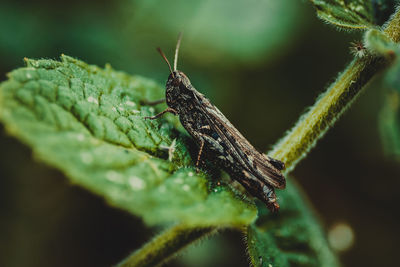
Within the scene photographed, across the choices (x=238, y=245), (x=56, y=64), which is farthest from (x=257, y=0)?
(x=56, y=64)

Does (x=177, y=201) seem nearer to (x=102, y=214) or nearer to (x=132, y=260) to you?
(x=132, y=260)

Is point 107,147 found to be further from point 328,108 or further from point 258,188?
point 328,108

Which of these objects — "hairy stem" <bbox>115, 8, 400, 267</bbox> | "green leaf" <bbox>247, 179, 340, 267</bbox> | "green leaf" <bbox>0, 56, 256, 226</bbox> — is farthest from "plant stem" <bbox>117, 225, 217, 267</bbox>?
"green leaf" <bbox>247, 179, 340, 267</bbox>

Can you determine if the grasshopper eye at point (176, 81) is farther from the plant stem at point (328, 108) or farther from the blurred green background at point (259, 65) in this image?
the blurred green background at point (259, 65)

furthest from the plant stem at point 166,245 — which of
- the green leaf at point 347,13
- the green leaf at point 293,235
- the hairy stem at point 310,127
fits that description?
the green leaf at point 347,13

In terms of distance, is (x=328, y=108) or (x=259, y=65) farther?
(x=259, y=65)

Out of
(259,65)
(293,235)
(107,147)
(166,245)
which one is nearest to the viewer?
(107,147)

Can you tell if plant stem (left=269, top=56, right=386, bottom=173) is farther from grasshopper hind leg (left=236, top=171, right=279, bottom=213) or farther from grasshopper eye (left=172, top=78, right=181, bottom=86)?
grasshopper eye (left=172, top=78, right=181, bottom=86)

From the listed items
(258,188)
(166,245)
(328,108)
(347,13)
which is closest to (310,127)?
(328,108)
